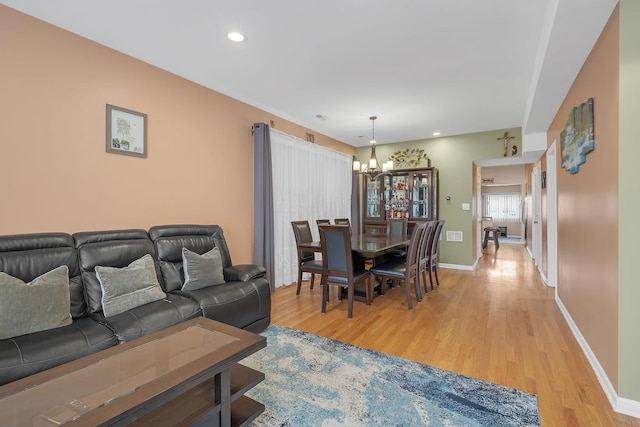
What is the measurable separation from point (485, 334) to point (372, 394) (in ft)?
5.00

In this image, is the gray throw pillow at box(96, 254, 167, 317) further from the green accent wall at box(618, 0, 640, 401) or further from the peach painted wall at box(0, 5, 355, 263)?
the green accent wall at box(618, 0, 640, 401)

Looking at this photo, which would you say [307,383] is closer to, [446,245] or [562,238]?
[562,238]

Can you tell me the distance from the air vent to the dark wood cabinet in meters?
0.43

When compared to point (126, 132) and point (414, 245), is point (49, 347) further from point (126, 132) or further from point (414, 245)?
point (414, 245)

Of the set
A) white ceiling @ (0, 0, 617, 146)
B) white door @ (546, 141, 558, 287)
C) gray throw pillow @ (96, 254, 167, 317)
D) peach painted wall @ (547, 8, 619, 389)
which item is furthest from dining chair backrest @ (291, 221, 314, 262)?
white door @ (546, 141, 558, 287)

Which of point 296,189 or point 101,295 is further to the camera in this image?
point 296,189

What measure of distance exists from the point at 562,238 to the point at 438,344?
2.01m

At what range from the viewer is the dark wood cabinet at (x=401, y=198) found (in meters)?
6.11

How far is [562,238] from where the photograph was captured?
3.42 m

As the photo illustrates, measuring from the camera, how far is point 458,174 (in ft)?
19.8

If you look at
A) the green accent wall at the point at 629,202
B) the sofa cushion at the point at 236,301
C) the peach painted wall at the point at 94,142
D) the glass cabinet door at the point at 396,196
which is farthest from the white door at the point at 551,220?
the peach painted wall at the point at 94,142

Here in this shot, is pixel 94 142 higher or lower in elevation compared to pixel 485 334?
higher

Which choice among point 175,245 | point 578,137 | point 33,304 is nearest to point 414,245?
point 578,137

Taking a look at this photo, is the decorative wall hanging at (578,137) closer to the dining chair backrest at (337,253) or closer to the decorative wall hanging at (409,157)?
the dining chair backrest at (337,253)
